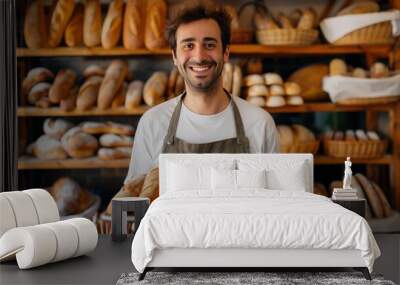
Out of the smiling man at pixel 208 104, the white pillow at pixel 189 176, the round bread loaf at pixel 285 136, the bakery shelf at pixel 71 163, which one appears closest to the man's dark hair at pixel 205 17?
the smiling man at pixel 208 104

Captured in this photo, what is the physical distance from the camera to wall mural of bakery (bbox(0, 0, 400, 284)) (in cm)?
650

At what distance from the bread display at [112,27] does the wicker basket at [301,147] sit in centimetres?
166

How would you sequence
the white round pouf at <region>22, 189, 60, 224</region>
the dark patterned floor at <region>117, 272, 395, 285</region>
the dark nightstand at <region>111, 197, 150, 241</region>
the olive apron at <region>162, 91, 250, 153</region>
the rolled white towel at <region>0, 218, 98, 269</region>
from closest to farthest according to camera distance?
the dark patterned floor at <region>117, 272, 395, 285</region>, the rolled white towel at <region>0, 218, 98, 269</region>, the white round pouf at <region>22, 189, 60, 224</region>, the dark nightstand at <region>111, 197, 150, 241</region>, the olive apron at <region>162, 91, 250, 153</region>

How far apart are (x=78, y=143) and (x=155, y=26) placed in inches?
46.1

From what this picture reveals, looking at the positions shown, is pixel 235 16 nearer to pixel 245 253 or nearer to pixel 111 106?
pixel 111 106

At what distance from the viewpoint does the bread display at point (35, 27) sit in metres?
6.61

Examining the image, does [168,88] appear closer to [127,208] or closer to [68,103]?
[68,103]

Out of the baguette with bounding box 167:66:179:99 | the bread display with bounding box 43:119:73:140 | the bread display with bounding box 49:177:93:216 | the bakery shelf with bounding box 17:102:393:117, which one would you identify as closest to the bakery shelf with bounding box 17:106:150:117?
the bakery shelf with bounding box 17:102:393:117

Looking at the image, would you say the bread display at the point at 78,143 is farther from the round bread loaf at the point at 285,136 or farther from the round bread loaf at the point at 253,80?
the round bread loaf at the point at 285,136

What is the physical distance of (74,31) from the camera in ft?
21.7

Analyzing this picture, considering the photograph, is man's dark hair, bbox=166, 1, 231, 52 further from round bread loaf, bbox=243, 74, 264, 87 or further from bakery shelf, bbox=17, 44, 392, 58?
round bread loaf, bbox=243, 74, 264, 87

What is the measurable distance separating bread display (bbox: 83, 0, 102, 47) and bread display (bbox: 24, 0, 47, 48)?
14.2 inches

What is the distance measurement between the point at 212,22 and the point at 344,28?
44.4 inches

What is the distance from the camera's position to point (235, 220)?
423cm
